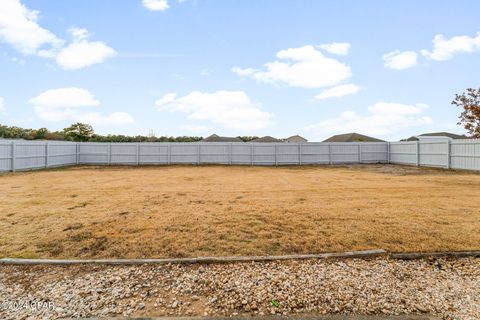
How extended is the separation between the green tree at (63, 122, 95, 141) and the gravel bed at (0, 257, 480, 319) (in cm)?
3724

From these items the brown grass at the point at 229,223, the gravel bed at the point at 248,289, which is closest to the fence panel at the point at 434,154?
the brown grass at the point at 229,223

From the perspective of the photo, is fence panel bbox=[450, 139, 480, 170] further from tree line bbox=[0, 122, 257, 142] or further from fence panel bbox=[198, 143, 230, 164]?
tree line bbox=[0, 122, 257, 142]

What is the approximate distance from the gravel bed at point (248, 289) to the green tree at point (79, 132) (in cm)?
3724

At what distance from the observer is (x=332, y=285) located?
2623 millimetres

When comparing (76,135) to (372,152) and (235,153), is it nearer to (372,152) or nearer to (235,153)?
(235,153)

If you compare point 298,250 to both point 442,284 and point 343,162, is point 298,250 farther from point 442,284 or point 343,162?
point 343,162

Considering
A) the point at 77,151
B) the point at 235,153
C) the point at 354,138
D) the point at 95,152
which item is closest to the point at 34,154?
the point at 77,151

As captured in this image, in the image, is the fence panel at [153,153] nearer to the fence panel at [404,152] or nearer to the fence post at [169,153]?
the fence post at [169,153]

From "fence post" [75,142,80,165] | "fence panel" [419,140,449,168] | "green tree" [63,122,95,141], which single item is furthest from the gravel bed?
"green tree" [63,122,95,141]


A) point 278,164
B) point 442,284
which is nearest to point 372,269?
point 442,284

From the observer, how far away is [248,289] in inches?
101

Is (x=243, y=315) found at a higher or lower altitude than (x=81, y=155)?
lower

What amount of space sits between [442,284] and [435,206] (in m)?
3.95

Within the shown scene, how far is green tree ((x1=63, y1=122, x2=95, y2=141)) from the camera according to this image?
34906 mm
